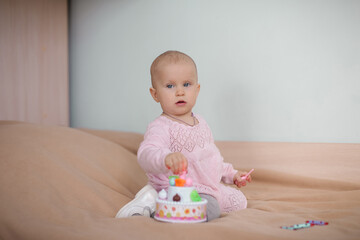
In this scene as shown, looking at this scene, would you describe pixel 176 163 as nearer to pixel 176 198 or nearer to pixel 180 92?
pixel 176 198

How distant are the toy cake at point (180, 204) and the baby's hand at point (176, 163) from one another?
25 millimetres

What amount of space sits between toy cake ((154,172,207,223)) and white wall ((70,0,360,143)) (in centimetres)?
85

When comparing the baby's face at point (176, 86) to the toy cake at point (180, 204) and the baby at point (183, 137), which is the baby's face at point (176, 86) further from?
the toy cake at point (180, 204)

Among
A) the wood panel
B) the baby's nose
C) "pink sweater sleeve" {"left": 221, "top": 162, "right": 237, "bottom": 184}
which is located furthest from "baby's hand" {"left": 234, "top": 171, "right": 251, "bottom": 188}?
the wood panel

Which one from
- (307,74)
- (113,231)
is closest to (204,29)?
(307,74)

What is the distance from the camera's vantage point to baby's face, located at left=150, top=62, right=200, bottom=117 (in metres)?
1.23

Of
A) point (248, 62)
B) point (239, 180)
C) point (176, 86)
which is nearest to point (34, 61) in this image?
point (248, 62)

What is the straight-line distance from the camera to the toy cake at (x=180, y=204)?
3.18ft

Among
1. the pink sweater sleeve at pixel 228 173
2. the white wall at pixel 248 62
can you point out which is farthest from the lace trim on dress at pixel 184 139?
the white wall at pixel 248 62

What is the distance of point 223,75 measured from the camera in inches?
75.5

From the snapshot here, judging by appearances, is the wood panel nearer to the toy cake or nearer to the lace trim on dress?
the lace trim on dress

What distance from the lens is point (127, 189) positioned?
1.46 metres

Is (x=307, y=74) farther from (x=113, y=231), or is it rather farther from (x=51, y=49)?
(x=51, y=49)

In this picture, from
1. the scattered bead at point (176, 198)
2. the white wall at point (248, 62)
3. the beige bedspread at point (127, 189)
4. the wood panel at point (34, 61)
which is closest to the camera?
the beige bedspread at point (127, 189)
